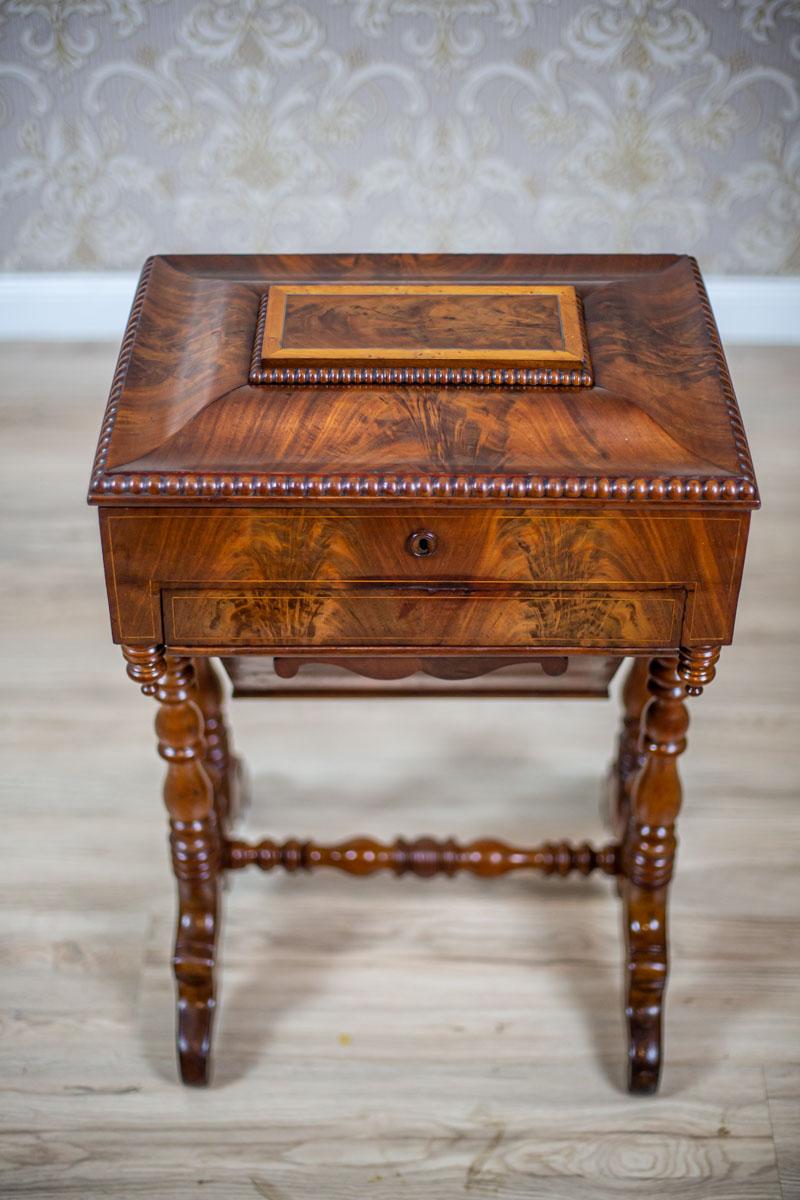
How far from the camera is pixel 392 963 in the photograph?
75.8 inches

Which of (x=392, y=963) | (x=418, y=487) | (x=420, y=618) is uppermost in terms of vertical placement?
(x=418, y=487)

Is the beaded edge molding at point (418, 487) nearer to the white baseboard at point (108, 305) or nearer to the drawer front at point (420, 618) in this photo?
the drawer front at point (420, 618)

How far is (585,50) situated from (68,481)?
138 centimetres

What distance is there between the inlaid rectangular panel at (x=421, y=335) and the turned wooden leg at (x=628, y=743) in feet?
1.92

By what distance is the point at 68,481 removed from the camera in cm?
282

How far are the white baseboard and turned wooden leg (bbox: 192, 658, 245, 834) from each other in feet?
4.98

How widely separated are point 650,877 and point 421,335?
2.40 feet

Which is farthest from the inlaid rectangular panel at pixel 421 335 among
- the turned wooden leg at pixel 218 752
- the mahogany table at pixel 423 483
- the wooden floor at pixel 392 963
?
the wooden floor at pixel 392 963

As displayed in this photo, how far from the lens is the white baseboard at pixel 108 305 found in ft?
10.5

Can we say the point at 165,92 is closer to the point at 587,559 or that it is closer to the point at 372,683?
the point at 372,683

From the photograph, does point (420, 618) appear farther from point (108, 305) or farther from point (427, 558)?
point (108, 305)

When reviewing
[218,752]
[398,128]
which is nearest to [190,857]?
[218,752]

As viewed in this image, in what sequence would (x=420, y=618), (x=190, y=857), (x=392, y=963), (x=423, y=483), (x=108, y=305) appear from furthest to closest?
(x=108, y=305)
(x=392, y=963)
(x=190, y=857)
(x=420, y=618)
(x=423, y=483)

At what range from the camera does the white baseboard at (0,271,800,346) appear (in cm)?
320
